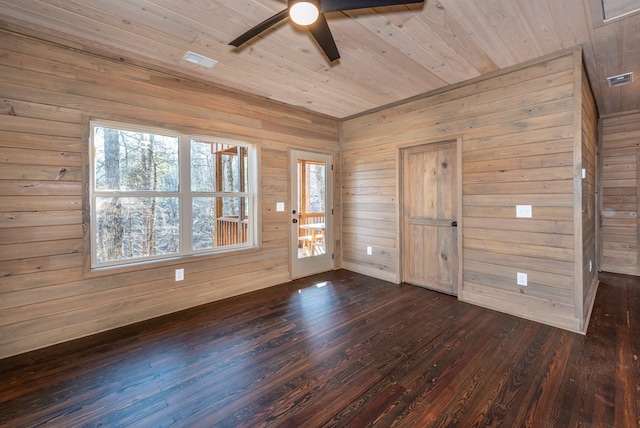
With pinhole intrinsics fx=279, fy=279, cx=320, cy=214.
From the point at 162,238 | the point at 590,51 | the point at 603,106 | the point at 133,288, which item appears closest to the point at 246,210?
the point at 162,238

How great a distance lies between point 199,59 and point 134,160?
129cm

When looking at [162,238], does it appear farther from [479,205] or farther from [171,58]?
[479,205]

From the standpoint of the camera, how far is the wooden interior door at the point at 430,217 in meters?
3.68

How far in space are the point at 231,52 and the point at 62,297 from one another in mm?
2791

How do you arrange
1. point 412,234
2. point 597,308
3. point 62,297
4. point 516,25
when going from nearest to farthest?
1. point 516,25
2. point 62,297
3. point 597,308
4. point 412,234

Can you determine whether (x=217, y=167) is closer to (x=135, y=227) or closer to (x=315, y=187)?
(x=135, y=227)

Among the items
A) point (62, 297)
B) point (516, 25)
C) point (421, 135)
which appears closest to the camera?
point (516, 25)

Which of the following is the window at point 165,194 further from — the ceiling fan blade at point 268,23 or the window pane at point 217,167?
the ceiling fan blade at point 268,23

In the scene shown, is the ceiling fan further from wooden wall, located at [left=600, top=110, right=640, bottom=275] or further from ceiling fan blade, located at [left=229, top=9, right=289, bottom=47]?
wooden wall, located at [left=600, top=110, right=640, bottom=275]

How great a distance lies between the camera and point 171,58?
2834 mm

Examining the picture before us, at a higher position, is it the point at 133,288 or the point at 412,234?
the point at 412,234

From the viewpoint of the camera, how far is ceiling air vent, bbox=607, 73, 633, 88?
10.6 feet

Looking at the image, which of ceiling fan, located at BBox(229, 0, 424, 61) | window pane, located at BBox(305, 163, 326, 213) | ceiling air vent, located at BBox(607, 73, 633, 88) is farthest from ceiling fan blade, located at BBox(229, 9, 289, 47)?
ceiling air vent, located at BBox(607, 73, 633, 88)

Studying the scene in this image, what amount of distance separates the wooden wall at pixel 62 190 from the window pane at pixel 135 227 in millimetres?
192
